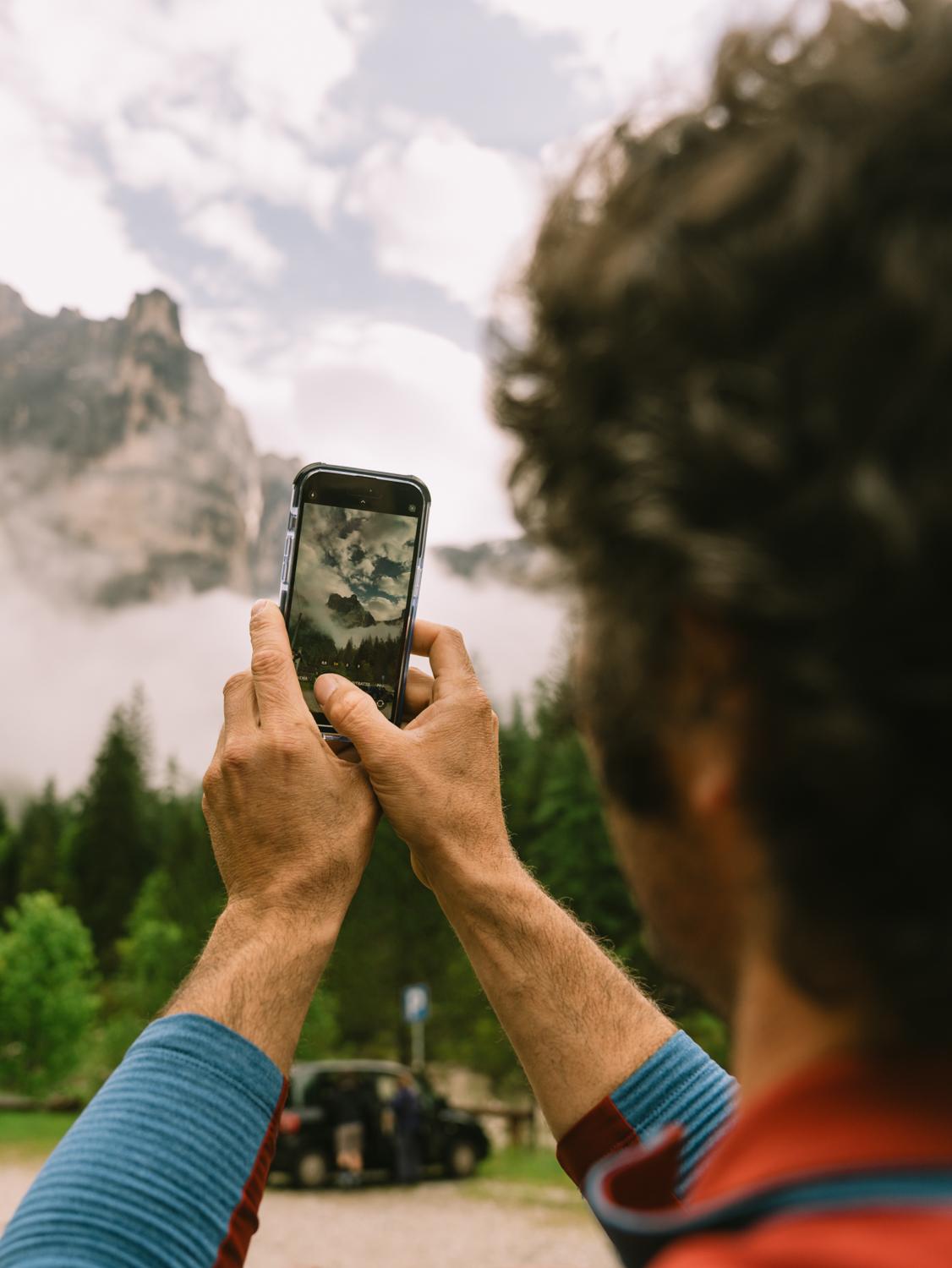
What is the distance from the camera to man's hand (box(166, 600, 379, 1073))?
1.47m

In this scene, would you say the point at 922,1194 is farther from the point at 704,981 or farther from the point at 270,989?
the point at 270,989

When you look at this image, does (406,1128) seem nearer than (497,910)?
No

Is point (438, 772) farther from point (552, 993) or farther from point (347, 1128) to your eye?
point (347, 1128)

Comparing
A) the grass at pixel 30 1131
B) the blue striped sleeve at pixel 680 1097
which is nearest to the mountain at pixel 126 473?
the grass at pixel 30 1131

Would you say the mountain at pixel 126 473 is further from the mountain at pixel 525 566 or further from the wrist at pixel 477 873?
the mountain at pixel 525 566

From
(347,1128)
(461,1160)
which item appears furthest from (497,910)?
(461,1160)

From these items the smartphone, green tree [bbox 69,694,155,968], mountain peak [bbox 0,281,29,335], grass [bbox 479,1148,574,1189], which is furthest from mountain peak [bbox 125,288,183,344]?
the smartphone

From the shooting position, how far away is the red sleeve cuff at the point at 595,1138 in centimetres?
161

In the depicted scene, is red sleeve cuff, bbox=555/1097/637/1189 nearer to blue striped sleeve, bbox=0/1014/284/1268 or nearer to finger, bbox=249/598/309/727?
blue striped sleeve, bbox=0/1014/284/1268

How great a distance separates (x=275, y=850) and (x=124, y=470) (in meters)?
171

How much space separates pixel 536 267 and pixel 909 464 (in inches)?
18.9

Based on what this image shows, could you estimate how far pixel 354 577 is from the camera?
2322 mm

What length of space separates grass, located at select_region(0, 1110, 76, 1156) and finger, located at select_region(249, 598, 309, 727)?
30.6 meters

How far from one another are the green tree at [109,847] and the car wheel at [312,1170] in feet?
156
